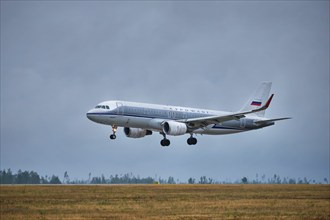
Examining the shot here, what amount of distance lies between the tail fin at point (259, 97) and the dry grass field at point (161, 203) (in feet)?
72.1

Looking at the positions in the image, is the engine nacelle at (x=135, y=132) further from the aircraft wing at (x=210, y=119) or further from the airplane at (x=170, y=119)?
the aircraft wing at (x=210, y=119)

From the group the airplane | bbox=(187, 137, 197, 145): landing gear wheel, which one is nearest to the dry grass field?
the airplane

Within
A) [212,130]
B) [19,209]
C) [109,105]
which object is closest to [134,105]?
[109,105]

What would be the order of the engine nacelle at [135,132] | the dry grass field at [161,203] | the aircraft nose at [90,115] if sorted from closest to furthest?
1. the dry grass field at [161,203]
2. the aircraft nose at [90,115]
3. the engine nacelle at [135,132]

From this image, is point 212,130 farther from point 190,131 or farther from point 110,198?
point 110,198

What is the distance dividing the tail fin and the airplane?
3835 mm

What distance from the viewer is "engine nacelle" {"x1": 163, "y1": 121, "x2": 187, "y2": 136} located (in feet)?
235

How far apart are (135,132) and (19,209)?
31.1 meters

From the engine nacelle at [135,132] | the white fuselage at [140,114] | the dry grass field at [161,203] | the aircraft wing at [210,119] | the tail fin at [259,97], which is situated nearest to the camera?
the dry grass field at [161,203]

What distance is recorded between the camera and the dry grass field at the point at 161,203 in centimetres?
4475

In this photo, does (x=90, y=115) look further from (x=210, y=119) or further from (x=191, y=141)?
(x=191, y=141)

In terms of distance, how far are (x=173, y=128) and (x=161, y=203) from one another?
20.0 meters

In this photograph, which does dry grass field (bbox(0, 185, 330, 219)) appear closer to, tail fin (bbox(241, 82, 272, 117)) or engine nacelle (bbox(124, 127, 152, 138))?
engine nacelle (bbox(124, 127, 152, 138))

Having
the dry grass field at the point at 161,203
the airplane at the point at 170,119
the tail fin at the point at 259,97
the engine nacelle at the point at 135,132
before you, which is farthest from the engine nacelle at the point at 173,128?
the tail fin at the point at 259,97
